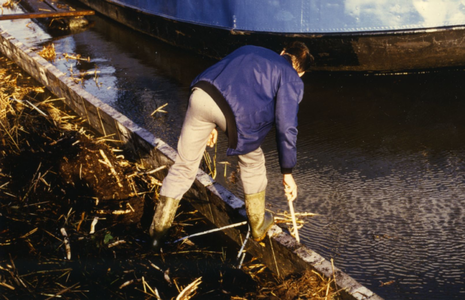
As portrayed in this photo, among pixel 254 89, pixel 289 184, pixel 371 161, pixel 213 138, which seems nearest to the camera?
pixel 254 89

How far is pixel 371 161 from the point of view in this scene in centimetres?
544

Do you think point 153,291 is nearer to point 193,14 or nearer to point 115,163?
point 115,163

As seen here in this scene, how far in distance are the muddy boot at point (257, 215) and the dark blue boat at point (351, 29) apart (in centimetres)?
436

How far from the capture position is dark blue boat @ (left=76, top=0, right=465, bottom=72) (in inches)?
267

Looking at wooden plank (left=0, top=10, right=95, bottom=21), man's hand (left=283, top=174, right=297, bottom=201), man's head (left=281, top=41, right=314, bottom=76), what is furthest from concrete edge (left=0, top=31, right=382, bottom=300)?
wooden plank (left=0, top=10, right=95, bottom=21)

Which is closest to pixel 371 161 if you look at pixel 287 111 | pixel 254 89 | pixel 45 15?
pixel 287 111

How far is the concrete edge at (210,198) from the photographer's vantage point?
11.1ft

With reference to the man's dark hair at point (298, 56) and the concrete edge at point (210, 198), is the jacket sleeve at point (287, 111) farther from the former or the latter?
the concrete edge at point (210, 198)

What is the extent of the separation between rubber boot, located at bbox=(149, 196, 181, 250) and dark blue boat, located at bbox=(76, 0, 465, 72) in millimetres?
4686

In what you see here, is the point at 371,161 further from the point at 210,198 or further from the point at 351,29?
the point at 351,29

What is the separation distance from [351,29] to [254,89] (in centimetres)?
457

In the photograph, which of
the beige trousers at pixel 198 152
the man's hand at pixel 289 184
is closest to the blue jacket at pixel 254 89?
the beige trousers at pixel 198 152

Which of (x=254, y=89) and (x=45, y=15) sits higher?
(x=254, y=89)

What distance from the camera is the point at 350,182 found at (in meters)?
5.03
